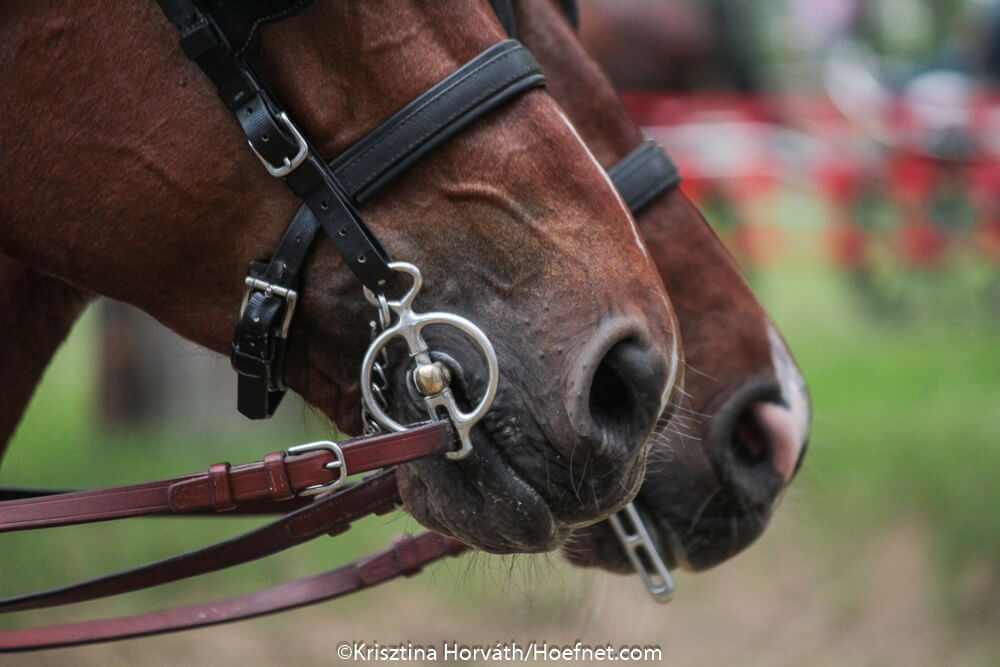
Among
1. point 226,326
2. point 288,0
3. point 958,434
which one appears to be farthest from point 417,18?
point 958,434

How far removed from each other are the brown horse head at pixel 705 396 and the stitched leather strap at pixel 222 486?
2.36 ft

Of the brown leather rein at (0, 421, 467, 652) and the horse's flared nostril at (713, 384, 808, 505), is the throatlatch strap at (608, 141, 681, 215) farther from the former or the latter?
the brown leather rein at (0, 421, 467, 652)

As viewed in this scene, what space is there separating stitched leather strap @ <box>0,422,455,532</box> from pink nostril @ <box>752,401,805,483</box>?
965 mm

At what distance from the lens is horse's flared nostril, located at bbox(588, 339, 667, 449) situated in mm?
1641

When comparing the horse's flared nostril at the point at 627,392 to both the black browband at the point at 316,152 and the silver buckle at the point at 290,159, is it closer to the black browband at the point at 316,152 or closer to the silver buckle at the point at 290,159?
the black browband at the point at 316,152

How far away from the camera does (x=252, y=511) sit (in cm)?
240

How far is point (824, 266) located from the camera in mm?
12492

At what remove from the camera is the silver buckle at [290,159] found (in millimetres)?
1636

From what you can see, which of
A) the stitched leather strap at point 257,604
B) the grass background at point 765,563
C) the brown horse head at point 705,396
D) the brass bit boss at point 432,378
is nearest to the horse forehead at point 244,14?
the brass bit boss at point 432,378

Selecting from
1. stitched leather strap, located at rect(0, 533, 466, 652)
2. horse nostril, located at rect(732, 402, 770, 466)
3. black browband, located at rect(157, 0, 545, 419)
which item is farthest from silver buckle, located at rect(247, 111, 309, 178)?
horse nostril, located at rect(732, 402, 770, 466)

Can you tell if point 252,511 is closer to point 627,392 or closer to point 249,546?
point 249,546

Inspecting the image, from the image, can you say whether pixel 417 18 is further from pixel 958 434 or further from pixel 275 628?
pixel 958 434

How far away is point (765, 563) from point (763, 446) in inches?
117

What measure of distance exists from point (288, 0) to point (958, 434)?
5.35 meters
